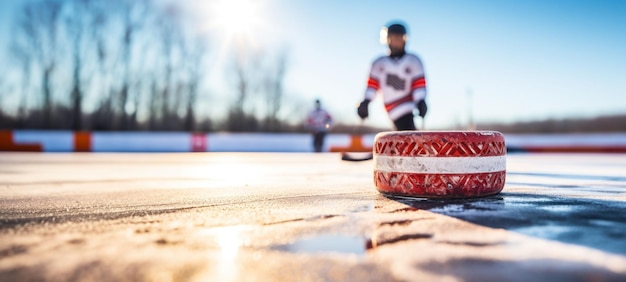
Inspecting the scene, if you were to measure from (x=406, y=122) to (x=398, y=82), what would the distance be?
1.62 feet

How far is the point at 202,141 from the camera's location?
57.1 ft

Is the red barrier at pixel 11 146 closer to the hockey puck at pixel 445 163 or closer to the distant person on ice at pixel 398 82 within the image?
the distant person on ice at pixel 398 82

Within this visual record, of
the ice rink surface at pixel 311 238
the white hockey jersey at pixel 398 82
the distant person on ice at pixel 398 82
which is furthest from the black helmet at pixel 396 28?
the ice rink surface at pixel 311 238

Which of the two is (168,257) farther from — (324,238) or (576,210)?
(576,210)

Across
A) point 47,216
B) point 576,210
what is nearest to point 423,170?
point 576,210

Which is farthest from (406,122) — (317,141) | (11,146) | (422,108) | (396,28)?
(11,146)

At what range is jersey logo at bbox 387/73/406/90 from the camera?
16.3ft

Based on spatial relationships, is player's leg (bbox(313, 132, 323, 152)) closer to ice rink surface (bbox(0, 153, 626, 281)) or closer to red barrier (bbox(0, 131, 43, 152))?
red barrier (bbox(0, 131, 43, 152))

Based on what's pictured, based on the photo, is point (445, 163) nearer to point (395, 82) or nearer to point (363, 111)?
point (363, 111)

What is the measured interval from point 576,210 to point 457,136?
2.51ft

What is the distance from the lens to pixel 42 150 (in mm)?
15164

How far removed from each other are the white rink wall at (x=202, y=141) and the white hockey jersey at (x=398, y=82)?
43.4 ft

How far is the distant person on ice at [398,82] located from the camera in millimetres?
4848

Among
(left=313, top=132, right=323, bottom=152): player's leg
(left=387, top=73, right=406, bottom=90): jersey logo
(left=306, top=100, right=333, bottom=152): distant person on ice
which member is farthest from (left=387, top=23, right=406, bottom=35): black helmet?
(left=313, top=132, right=323, bottom=152): player's leg
